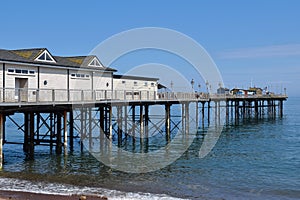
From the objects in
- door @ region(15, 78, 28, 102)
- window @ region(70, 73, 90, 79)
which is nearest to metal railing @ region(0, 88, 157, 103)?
door @ region(15, 78, 28, 102)

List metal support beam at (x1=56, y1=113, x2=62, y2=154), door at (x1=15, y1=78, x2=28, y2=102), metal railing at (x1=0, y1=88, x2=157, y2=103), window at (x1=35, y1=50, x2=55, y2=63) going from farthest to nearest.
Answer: metal support beam at (x1=56, y1=113, x2=62, y2=154)
window at (x1=35, y1=50, x2=55, y2=63)
metal railing at (x1=0, y1=88, x2=157, y2=103)
door at (x1=15, y1=78, x2=28, y2=102)

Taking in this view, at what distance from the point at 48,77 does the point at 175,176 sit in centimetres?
942

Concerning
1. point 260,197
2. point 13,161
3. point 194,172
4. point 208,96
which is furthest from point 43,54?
point 208,96

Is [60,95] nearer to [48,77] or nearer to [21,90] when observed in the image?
[48,77]

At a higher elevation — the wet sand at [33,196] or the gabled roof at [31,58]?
the gabled roof at [31,58]

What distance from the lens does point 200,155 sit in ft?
90.5

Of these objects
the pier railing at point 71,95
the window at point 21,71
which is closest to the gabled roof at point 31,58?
the window at point 21,71

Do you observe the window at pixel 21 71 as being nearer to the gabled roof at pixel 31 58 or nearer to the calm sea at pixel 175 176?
the gabled roof at pixel 31 58

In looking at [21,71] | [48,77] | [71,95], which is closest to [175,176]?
[71,95]

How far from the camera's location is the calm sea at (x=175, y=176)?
677 inches

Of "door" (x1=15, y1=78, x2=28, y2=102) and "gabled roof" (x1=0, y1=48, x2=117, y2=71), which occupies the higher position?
"gabled roof" (x1=0, y1=48, x2=117, y2=71)

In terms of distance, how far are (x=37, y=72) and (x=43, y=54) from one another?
4.25ft

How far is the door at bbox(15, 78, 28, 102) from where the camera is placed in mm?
18978

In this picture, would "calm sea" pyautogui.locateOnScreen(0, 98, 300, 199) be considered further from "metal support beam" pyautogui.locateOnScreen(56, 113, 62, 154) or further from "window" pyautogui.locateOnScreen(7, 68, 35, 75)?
"window" pyautogui.locateOnScreen(7, 68, 35, 75)
